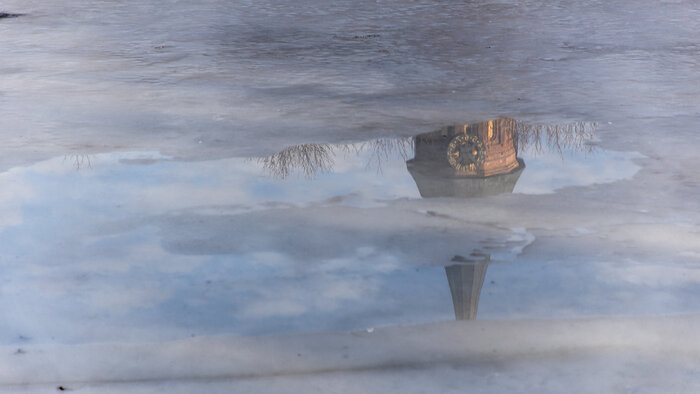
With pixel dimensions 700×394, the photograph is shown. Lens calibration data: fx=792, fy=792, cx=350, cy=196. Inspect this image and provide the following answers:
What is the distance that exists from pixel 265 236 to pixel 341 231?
52 cm

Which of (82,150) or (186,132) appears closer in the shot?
(82,150)

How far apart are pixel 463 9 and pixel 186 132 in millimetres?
11203

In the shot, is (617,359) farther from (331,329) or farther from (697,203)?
(697,203)

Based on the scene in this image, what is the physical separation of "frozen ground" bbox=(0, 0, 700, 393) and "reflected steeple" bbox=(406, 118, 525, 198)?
0.26 ft

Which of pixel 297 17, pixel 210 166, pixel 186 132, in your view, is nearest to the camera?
pixel 210 166

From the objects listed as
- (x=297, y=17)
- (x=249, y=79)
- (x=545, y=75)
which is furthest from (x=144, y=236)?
(x=297, y=17)

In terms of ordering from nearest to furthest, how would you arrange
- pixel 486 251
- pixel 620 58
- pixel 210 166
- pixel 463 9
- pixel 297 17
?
1. pixel 486 251
2. pixel 210 166
3. pixel 620 58
4. pixel 297 17
5. pixel 463 9

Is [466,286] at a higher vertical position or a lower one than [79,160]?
lower

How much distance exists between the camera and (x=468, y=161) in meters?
6.90

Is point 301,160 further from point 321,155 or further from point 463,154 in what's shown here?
point 463,154

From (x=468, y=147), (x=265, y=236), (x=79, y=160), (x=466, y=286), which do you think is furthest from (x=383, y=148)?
(x=466, y=286)

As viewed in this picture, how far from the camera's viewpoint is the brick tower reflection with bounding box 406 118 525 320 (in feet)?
16.0

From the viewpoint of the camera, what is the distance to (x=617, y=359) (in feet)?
12.5

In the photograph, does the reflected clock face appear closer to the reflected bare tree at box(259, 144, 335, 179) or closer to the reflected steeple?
the reflected steeple
